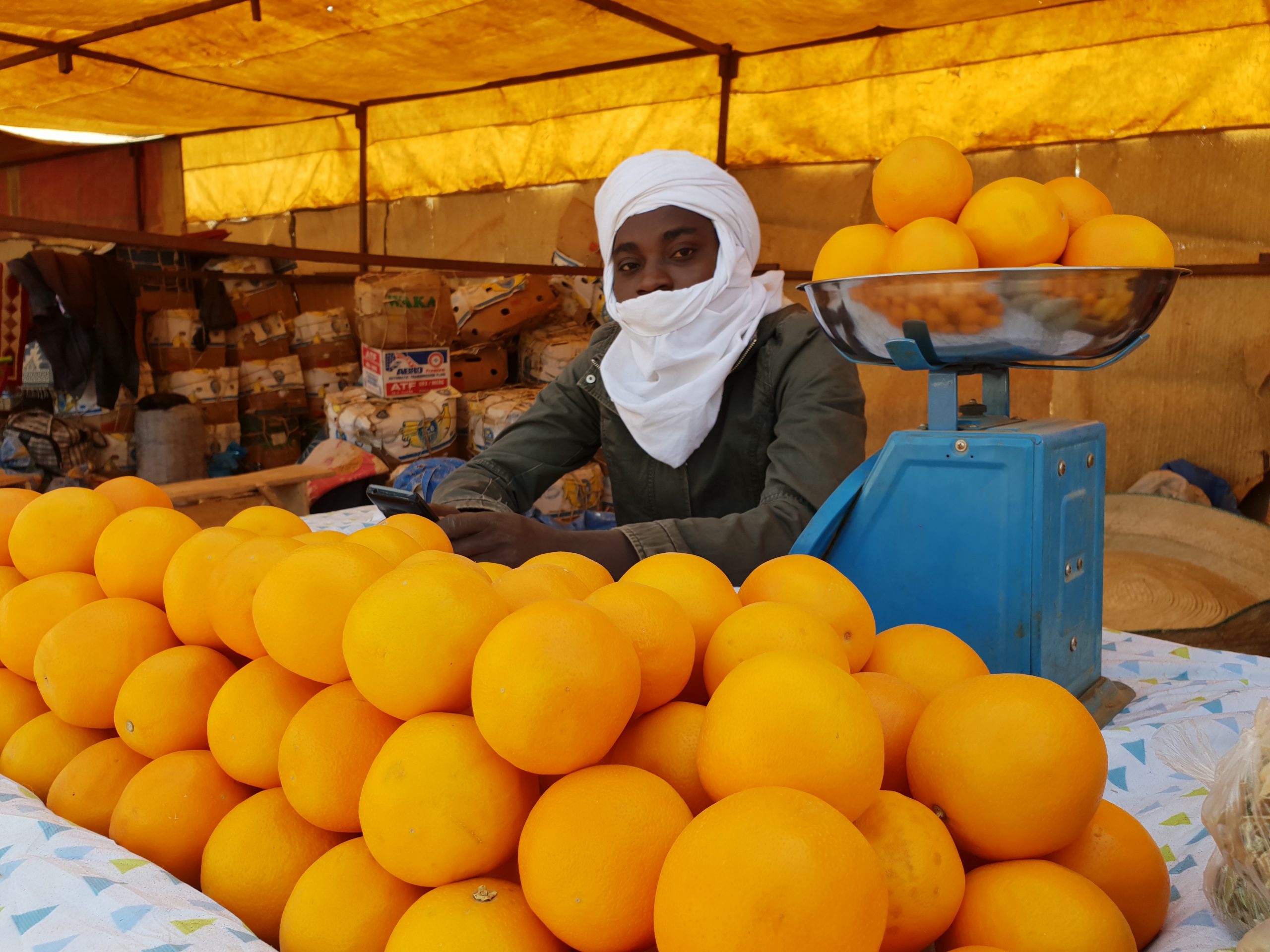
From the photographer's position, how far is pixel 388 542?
3.18 ft

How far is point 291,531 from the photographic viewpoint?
1124 mm

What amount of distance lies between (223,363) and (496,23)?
2585 millimetres

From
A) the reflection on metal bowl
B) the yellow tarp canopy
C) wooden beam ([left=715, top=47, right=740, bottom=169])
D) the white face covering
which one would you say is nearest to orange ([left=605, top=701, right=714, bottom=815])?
the reflection on metal bowl

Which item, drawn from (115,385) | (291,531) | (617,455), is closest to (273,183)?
(115,385)

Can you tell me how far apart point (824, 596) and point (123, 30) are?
547 cm

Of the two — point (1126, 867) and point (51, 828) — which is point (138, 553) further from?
point (1126, 867)

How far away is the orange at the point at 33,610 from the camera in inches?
40.7

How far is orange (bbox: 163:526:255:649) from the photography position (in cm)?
93

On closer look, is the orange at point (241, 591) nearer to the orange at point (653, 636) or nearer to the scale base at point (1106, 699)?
the orange at point (653, 636)

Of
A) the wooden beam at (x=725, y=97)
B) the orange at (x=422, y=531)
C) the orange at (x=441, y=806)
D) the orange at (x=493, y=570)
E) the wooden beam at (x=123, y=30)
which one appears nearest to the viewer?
the orange at (x=441, y=806)

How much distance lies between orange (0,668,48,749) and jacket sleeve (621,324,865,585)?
3.03 ft

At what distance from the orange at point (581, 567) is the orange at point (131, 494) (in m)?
0.58

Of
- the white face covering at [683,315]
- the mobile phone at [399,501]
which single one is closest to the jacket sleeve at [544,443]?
the white face covering at [683,315]

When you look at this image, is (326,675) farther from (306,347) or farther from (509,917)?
(306,347)
